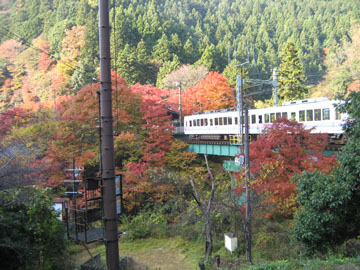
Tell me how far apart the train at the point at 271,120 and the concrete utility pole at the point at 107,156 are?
8.89m

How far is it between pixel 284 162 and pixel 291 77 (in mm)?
26204

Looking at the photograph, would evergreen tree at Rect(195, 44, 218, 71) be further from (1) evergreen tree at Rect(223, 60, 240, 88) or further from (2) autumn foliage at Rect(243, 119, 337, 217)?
(2) autumn foliage at Rect(243, 119, 337, 217)

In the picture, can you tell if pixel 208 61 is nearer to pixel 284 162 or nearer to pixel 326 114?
pixel 326 114

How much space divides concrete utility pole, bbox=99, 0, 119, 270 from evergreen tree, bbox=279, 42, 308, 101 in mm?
34409

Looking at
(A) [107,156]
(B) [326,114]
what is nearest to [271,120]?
(B) [326,114]

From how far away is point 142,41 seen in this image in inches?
1911

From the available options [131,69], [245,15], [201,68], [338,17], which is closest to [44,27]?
[131,69]

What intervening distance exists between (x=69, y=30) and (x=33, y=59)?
8048 millimetres

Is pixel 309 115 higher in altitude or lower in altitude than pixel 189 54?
lower

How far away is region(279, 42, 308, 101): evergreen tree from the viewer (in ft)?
124

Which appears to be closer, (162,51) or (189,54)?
(162,51)

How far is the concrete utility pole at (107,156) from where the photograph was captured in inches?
218

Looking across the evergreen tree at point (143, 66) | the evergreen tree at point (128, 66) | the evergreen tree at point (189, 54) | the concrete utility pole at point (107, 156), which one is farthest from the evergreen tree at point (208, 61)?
the concrete utility pole at point (107, 156)

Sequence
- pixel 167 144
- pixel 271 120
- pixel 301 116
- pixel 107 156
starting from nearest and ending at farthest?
pixel 107 156
pixel 301 116
pixel 271 120
pixel 167 144
